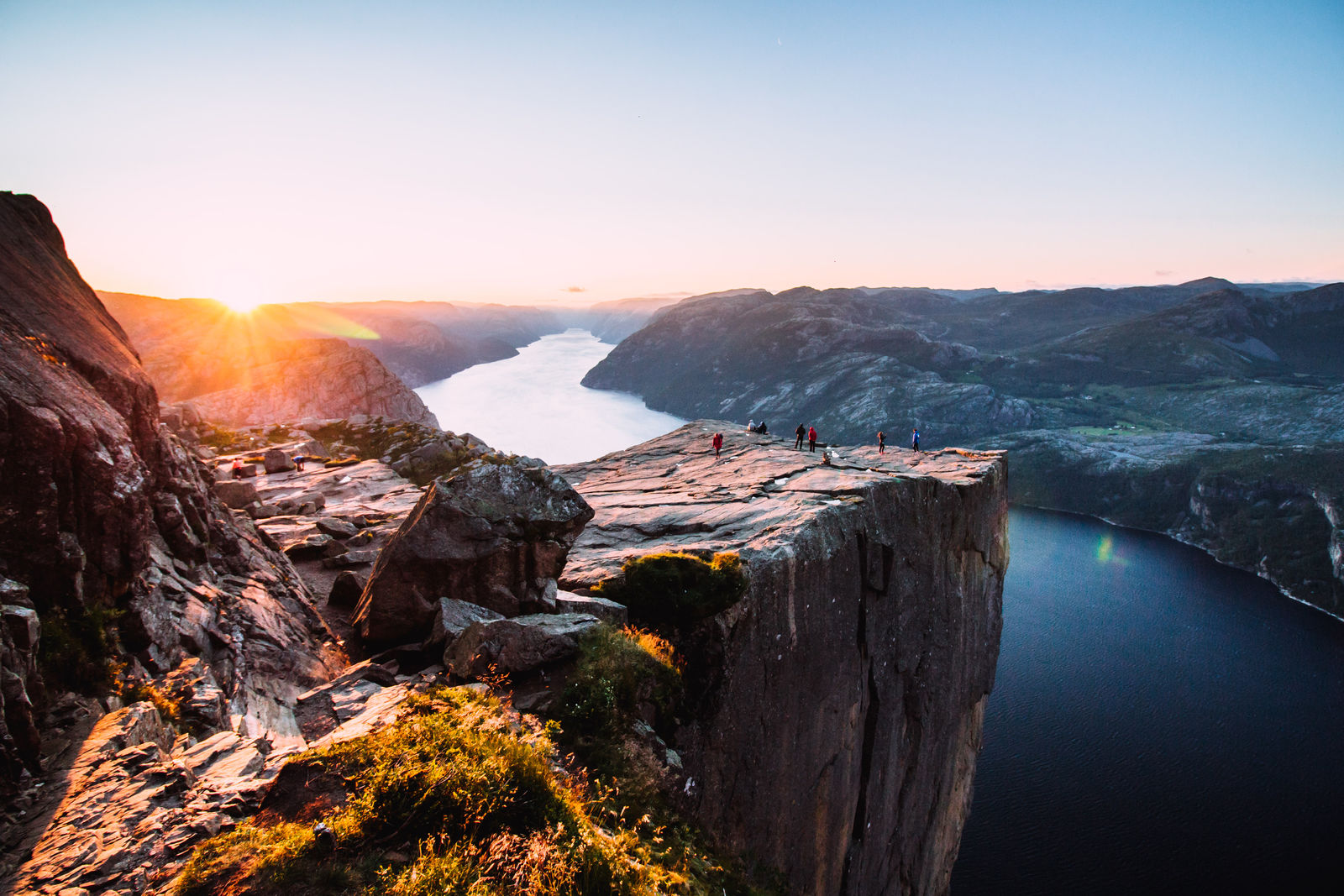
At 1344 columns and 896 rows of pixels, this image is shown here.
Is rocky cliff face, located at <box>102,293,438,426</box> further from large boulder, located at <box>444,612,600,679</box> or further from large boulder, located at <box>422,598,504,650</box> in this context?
large boulder, located at <box>444,612,600,679</box>

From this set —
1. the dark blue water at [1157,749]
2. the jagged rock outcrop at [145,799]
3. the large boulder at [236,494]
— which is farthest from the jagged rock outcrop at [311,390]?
the dark blue water at [1157,749]

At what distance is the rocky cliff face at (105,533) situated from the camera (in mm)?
8773

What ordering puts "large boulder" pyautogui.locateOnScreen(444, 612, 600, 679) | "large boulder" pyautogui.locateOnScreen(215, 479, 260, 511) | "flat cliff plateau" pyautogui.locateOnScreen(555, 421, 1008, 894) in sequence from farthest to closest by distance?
"large boulder" pyautogui.locateOnScreen(215, 479, 260, 511) → "flat cliff plateau" pyautogui.locateOnScreen(555, 421, 1008, 894) → "large boulder" pyautogui.locateOnScreen(444, 612, 600, 679)

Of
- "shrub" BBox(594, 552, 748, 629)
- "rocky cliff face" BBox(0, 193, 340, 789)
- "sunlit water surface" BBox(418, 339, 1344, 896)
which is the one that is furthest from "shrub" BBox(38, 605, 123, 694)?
"sunlit water surface" BBox(418, 339, 1344, 896)

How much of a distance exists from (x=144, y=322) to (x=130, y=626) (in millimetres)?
202240

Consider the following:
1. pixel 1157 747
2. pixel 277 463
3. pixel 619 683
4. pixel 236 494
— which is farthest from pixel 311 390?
pixel 1157 747

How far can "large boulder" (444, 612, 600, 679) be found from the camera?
11.1 metres

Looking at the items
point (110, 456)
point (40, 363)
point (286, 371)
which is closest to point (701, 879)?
point (110, 456)

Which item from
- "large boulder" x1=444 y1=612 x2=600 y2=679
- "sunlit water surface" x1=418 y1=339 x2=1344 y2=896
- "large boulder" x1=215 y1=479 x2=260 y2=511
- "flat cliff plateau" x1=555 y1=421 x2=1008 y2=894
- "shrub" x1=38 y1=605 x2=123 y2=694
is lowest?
"sunlit water surface" x1=418 y1=339 x2=1344 y2=896

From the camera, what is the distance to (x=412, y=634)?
46.3 ft

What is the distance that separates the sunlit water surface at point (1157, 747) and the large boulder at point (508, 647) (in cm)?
5950

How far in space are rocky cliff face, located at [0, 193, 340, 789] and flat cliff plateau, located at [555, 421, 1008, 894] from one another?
25.8ft

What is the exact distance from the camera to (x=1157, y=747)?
68500 mm

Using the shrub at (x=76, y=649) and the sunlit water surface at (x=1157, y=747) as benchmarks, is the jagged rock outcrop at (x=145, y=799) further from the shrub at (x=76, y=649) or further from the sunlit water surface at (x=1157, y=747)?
the sunlit water surface at (x=1157, y=747)
